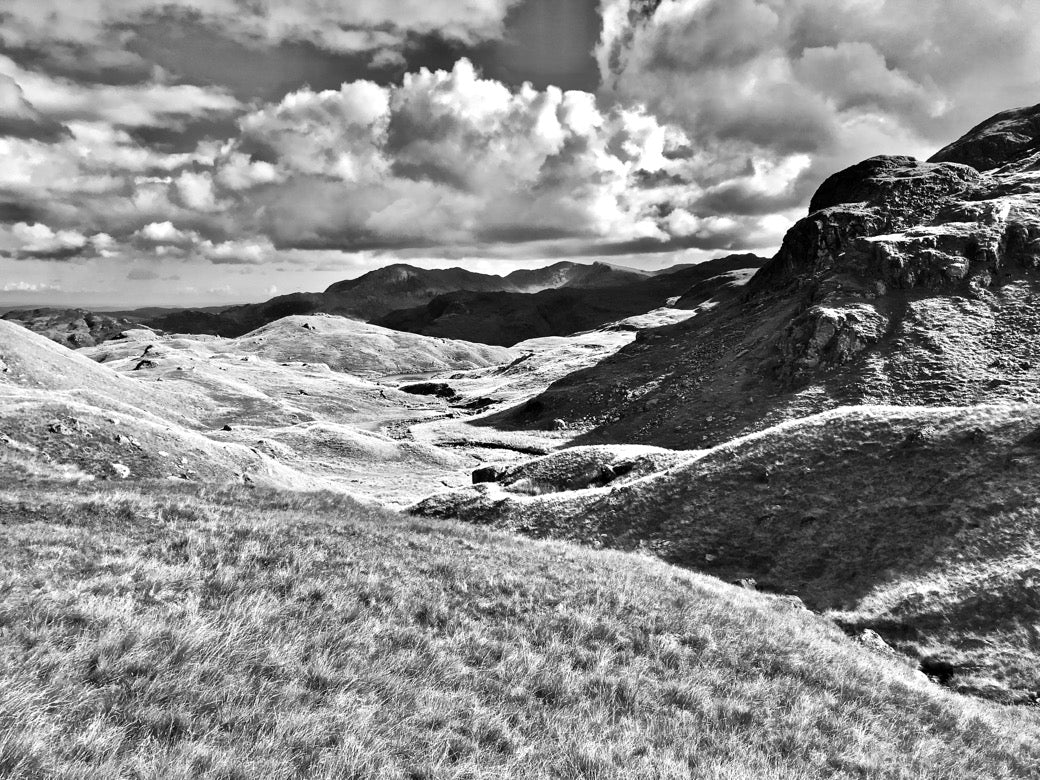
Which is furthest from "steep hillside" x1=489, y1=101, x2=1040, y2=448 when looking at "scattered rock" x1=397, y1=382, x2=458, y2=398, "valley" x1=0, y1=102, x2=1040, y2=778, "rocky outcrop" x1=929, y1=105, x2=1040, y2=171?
"scattered rock" x1=397, y1=382, x2=458, y2=398

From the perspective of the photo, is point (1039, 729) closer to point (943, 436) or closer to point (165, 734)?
point (165, 734)

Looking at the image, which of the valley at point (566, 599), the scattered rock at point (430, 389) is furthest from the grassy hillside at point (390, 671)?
the scattered rock at point (430, 389)

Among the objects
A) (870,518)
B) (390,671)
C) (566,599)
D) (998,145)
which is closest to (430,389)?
(870,518)

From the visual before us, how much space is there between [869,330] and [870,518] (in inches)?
1599

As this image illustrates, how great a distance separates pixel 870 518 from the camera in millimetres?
28188

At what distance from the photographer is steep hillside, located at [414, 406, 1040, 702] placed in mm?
20984

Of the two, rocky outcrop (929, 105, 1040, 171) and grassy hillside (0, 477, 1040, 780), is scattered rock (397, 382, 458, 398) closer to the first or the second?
rocky outcrop (929, 105, 1040, 171)

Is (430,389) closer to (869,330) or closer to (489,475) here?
(489,475)

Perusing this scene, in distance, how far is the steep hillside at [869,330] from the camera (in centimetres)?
5500

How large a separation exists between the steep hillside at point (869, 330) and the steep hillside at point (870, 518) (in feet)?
79.0

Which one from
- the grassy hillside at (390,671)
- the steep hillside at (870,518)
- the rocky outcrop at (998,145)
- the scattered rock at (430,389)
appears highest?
the rocky outcrop at (998,145)

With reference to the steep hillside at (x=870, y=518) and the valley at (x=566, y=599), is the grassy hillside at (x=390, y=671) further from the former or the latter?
the steep hillside at (x=870, y=518)

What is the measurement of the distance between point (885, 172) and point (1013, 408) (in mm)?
83836

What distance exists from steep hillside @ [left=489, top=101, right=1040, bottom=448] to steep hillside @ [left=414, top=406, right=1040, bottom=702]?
2407cm
